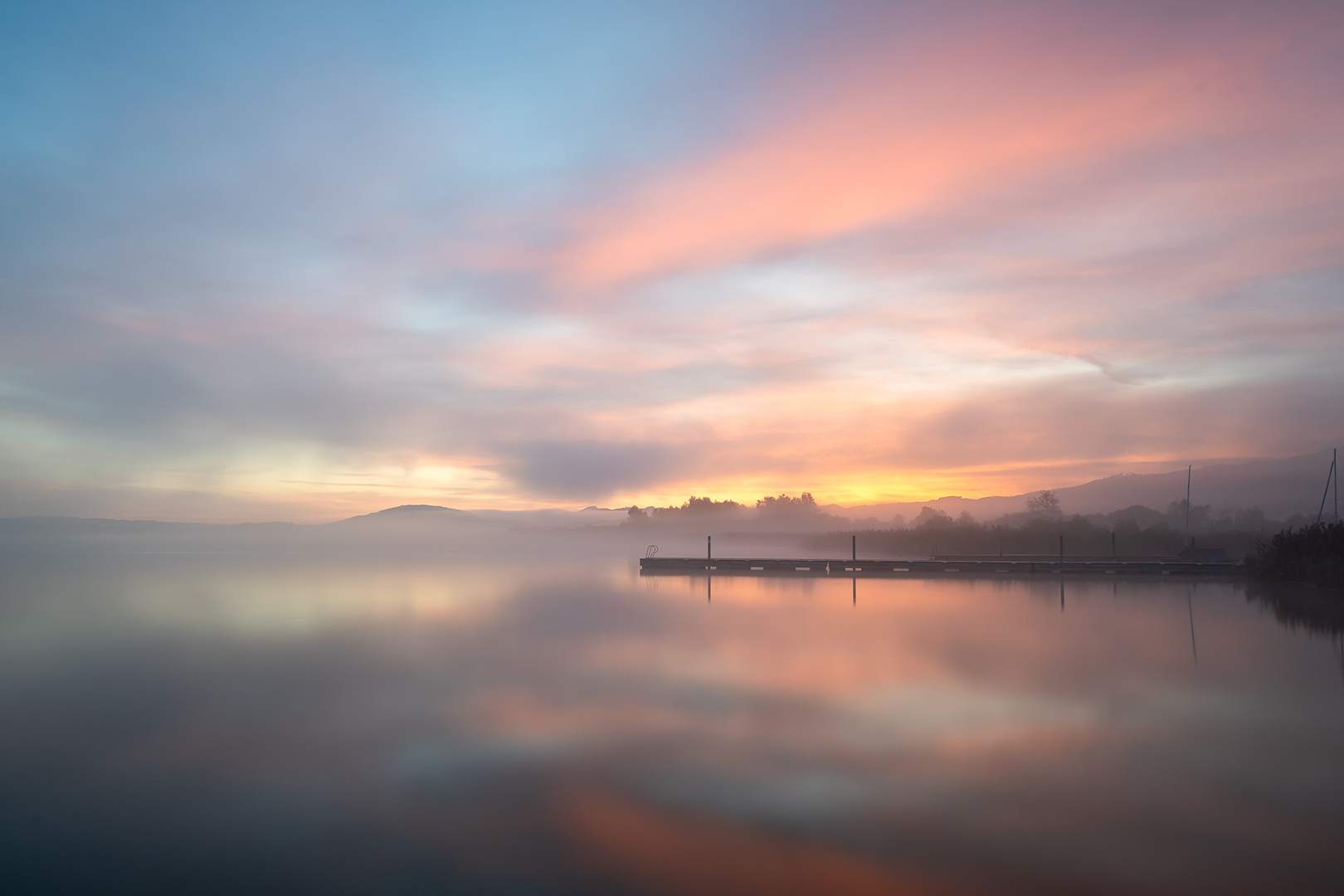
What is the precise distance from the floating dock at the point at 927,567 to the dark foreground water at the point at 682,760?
453 inches

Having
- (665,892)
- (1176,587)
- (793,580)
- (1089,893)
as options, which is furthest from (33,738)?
(1176,587)

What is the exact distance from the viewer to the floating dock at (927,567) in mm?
23953

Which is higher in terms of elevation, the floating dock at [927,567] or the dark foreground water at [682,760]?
the floating dock at [927,567]

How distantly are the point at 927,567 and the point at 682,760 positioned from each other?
21.4 metres

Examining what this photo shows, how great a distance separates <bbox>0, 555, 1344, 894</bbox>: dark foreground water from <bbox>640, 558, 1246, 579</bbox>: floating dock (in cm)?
1151

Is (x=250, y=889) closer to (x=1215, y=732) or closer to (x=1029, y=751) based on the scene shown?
(x=1029, y=751)

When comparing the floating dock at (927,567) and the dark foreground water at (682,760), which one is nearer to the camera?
the dark foreground water at (682,760)

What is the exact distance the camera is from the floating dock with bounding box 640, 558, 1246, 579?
2395 cm

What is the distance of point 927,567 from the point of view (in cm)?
2606

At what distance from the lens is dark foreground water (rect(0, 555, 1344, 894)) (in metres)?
4.50

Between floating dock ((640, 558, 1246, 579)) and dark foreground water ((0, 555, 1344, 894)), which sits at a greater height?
floating dock ((640, 558, 1246, 579))

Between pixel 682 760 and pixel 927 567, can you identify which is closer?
pixel 682 760

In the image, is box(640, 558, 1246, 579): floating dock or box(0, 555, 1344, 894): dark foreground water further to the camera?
box(640, 558, 1246, 579): floating dock

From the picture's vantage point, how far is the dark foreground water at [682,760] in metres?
4.50
